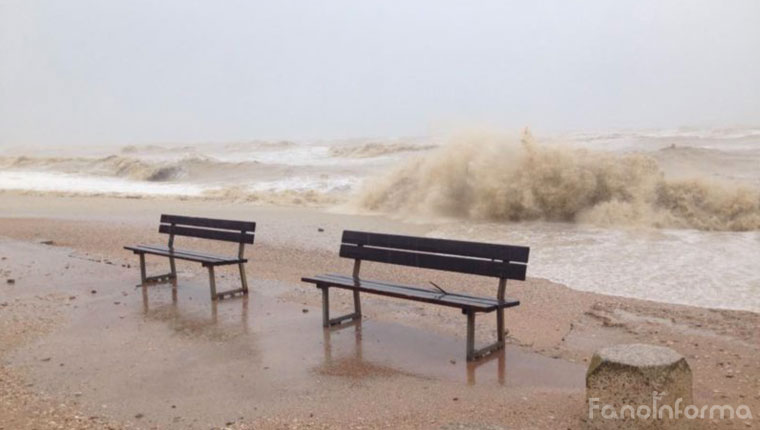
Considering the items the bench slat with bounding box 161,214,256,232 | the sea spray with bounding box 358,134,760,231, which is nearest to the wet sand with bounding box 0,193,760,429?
the bench slat with bounding box 161,214,256,232

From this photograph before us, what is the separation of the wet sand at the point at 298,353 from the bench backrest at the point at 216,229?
0.67m

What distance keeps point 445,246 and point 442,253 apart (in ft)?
0.24

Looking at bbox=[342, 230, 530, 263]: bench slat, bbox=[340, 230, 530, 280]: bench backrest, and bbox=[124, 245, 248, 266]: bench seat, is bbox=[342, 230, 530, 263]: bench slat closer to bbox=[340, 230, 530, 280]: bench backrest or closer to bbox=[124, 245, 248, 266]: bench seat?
bbox=[340, 230, 530, 280]: bench backrest

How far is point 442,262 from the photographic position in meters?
5.54

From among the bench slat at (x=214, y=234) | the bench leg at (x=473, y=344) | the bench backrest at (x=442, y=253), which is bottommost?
the bench leg at (x=473, y=344)

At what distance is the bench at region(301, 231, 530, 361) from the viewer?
5078 millimetres

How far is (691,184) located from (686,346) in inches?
383

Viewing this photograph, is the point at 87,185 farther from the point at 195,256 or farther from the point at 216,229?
the point at 195,256

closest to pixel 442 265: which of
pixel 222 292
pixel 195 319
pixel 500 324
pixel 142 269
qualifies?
pixel 500 324

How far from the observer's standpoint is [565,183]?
1426 cm

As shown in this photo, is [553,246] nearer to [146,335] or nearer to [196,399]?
[146,335]

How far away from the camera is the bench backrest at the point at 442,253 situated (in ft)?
16.8

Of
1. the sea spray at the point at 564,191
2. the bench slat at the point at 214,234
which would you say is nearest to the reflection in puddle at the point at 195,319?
the bench slat at the point at 214,234

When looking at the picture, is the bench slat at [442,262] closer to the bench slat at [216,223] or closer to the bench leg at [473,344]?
the bench leg at [473,344]
